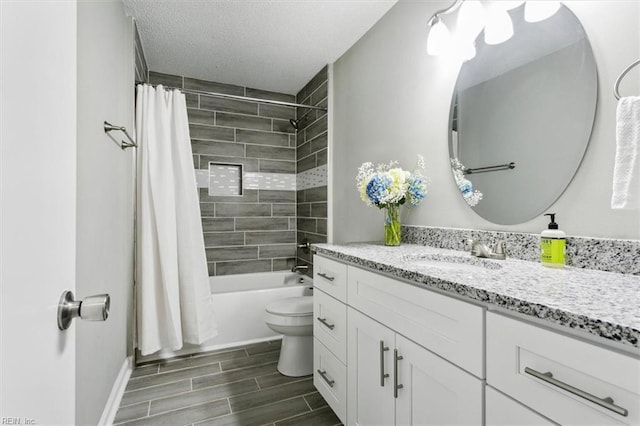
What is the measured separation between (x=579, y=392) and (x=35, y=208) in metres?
0.94

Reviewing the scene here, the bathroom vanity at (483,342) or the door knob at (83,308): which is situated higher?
the door knob at (83,308)

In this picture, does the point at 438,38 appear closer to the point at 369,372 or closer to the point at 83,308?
the point at 369,372

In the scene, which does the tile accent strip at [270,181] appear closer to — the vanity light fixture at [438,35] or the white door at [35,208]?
the vanity light fixture at [438,35]

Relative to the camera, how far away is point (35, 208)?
408 millimetres

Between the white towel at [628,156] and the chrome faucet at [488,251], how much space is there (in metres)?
0.45

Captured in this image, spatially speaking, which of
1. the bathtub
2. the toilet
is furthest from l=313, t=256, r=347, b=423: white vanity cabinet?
the bathtub

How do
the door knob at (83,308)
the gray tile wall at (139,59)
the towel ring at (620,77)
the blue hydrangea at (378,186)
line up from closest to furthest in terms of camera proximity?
1. the door knob at (83,308)
2. the towel ring at (620,77)
3. the blue hydrangea at (378,186)
4. the gray tile wall at (139,59)

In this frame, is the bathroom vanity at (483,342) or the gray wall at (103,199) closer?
the bathroom vanity at (483,342)

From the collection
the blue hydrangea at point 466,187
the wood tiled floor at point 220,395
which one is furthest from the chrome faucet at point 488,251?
the wood tiled floor at point 220,395

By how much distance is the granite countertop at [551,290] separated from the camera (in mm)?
539

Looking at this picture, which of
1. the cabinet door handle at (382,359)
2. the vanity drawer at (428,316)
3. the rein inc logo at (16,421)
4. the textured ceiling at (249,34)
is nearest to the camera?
the rein inc logo at (16,421)

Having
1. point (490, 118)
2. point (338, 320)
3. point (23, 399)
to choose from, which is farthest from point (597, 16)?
point (23, 399)

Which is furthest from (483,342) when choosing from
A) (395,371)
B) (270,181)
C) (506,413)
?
(270,181)

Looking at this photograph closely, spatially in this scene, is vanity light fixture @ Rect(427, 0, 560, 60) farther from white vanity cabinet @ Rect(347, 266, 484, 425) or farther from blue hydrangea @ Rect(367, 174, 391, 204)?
white vanity cabinet @ Rect(347, 266, 484, 425)
